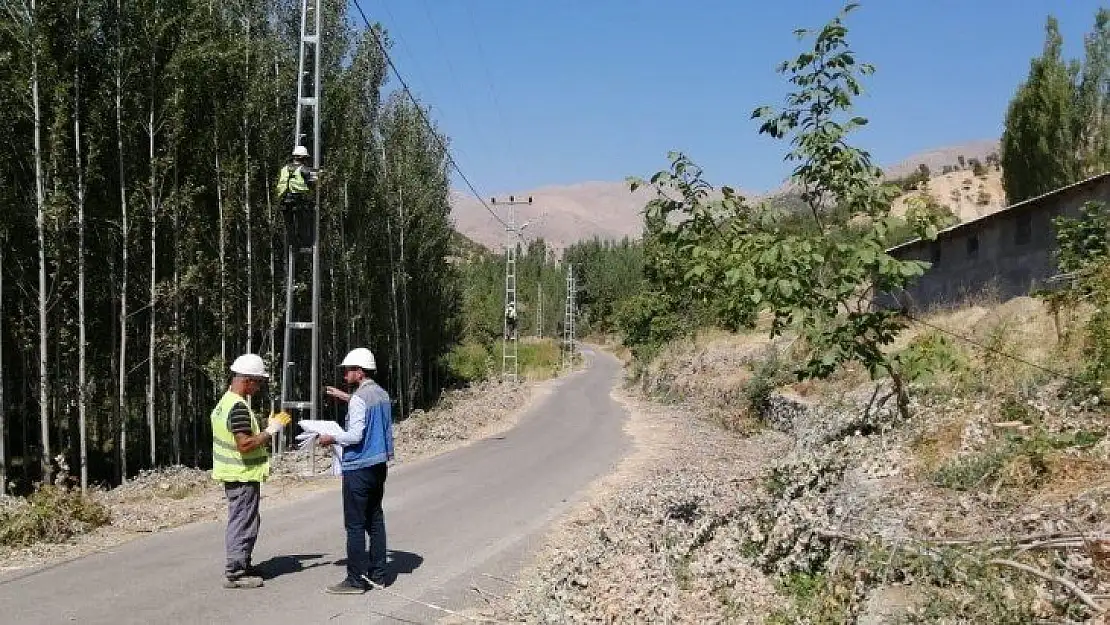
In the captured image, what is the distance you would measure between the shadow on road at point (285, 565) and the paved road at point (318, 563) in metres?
0.02

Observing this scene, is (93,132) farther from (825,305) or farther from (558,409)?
(558,409)

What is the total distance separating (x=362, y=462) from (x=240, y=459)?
0.99 m

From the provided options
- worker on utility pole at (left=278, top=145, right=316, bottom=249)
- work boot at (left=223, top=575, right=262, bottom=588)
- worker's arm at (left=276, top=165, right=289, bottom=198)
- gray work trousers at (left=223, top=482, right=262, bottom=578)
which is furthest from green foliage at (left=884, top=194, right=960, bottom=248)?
worker's arm at (left=276, top=165, right=289, bottom=198)

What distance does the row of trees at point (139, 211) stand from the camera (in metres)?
15.3

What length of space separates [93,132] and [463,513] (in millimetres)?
10580

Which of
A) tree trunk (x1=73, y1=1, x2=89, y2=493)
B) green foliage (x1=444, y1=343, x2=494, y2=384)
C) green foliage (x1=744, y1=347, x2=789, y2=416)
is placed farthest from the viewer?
green foliage (x1=444, y1=343, x2=494, y2=384)

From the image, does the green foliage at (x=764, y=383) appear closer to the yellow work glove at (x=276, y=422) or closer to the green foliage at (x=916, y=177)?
the yellow work glove at (x=276, y=422)

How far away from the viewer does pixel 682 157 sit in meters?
8.59

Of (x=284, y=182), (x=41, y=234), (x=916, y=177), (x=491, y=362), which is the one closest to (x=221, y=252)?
(x=41, y=234)

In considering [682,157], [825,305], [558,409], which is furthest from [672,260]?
[558,409]

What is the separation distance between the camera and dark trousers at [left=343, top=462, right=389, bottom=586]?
267 inches

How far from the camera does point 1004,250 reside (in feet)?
64.2

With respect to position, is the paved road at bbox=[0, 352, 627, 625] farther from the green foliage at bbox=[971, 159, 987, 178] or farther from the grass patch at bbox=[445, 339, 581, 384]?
the green foliage at bbox=[971, 159, 987, 178]

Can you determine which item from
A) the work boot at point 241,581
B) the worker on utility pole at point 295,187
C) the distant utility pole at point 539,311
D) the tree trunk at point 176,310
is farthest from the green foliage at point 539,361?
the work boot at point 241,581
